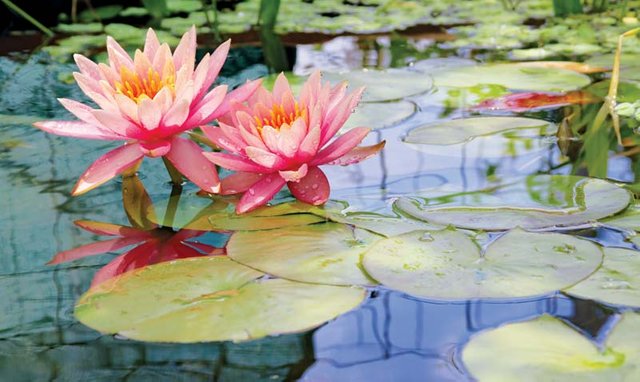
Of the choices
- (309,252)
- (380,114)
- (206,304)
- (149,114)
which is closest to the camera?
(206,304)

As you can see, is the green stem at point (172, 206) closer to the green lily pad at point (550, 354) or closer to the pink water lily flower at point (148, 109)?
the pink water lily flower at point (148, 109)

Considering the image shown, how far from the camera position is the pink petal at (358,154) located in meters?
1.20

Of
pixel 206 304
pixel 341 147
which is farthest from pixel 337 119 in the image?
pixel 206 304

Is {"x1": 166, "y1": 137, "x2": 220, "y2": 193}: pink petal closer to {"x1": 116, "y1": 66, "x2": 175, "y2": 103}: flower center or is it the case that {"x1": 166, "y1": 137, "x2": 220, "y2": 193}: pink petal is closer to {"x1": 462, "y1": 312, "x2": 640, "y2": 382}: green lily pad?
{"x1": 116, "y1": 66, "x2": 175, "y2": 103}: flower center

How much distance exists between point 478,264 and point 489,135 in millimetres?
534

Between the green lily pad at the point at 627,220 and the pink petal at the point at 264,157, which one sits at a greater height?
the pink petal at the point at 264,157

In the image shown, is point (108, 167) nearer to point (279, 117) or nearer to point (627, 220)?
point (279, 117)

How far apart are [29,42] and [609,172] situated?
175 centimetres

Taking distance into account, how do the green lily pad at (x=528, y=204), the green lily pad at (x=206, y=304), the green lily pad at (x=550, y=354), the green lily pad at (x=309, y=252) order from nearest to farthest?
the green lily pad at (x=550, y=354), the green lily pad at (x=206, y=304), the green lily pad at (x=309, y=252), the green lily pad at (x=528, y=204)

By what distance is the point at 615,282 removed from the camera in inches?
35.9

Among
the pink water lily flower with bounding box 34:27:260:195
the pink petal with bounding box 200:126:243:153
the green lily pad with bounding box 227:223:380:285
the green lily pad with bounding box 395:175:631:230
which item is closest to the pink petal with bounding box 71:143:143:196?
the pink water lily flower with bounding box 34:27:260:195

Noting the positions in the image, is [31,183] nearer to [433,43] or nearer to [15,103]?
[15,103]

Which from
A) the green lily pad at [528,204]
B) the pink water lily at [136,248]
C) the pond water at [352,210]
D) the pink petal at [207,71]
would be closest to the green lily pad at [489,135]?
the pond water at [352,210]

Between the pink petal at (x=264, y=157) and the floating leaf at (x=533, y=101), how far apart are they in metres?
0.60
